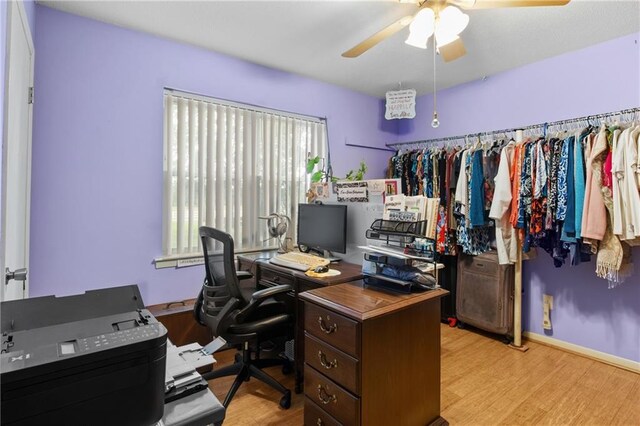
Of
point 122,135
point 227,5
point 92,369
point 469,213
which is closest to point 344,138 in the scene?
point 469,213

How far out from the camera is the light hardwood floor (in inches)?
72.7

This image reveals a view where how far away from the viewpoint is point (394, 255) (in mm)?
1590

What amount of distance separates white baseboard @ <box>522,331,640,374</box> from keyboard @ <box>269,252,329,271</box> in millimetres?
2176

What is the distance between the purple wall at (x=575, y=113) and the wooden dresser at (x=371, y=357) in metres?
1.85

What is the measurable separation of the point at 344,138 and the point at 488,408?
9.23ft

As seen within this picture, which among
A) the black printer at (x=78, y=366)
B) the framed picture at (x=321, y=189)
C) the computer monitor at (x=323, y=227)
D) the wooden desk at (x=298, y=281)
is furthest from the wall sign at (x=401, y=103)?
the black printer at (x=78, y=366)

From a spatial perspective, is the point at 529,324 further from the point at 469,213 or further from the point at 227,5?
the point at 227,5

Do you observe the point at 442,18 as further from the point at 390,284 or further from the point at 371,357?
the point at 371,357

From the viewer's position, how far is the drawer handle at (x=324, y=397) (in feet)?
4.93

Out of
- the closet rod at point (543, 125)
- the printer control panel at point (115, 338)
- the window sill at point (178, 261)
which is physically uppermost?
the closet rod at point (543, 125)

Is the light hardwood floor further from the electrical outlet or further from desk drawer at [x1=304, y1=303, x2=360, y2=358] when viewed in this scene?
desk drawer at [x1=304, y1=303, x2=360, y2=358]

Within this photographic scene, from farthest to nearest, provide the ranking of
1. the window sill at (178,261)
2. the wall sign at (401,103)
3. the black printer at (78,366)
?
the wall sign at (401,103), the window sill at (178,261), the black printer at (78,366)

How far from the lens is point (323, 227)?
2.53 meters

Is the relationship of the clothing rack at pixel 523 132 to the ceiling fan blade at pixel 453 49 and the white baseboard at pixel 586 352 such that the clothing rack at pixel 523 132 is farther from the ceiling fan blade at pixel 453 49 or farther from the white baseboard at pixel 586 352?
the ceiling fan blade at pixel 453 49
